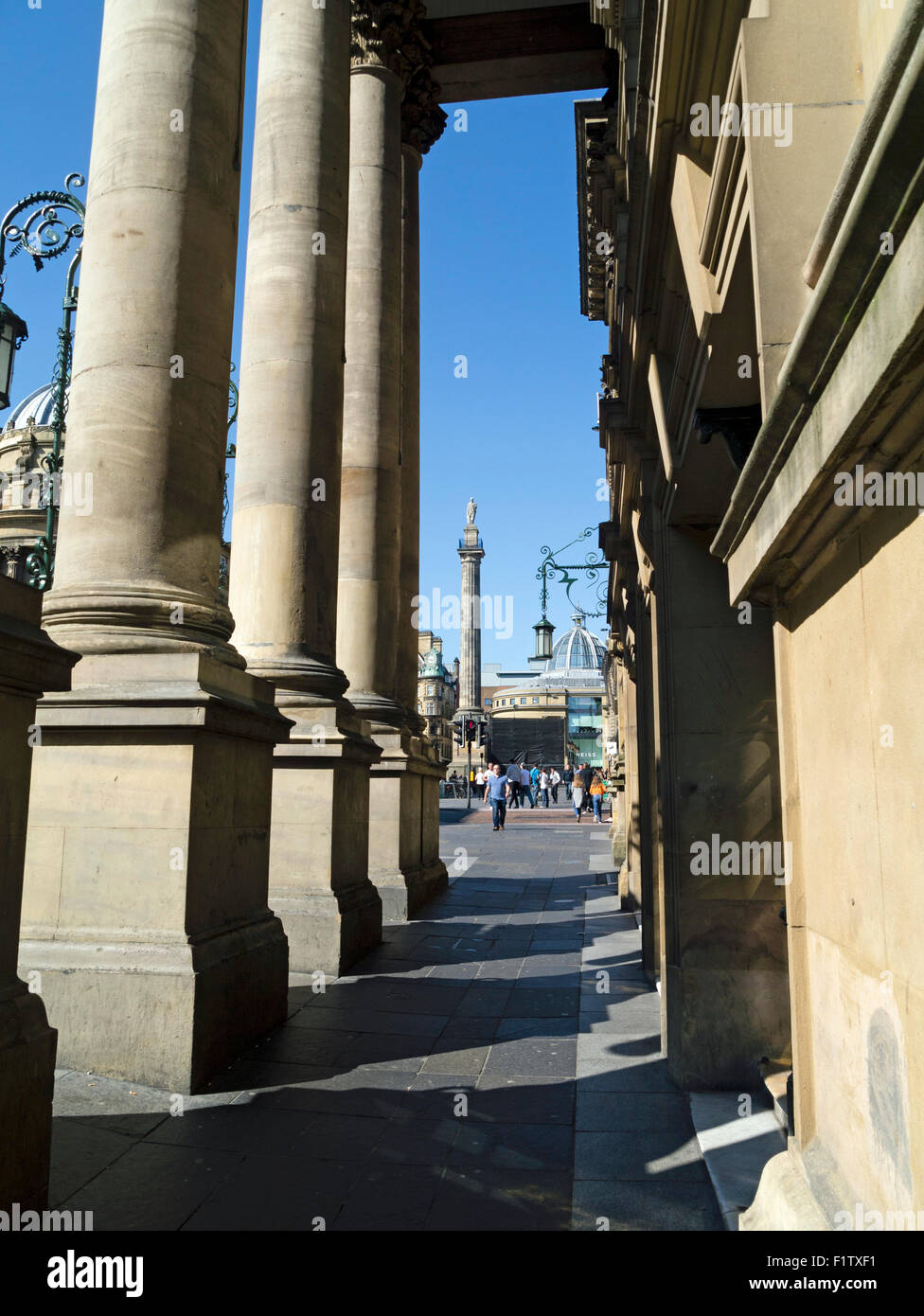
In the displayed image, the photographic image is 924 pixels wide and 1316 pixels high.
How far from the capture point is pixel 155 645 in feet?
20.3

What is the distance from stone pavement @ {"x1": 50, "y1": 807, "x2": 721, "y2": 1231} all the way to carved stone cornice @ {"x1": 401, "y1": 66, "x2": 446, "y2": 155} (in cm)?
1353

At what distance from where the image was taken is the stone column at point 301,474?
29.7 feet

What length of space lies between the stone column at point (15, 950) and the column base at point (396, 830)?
321 inches

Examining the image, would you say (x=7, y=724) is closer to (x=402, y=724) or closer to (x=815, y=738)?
(x=815, y=738)

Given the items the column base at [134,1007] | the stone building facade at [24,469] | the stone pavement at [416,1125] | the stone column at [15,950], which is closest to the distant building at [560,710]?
the stone building facade at [24,469]

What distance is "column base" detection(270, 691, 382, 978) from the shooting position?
29.1 ft

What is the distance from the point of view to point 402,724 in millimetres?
14000

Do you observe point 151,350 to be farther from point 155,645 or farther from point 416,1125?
point 416,1125

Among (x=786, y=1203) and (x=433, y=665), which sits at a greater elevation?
(x=433, y=665)

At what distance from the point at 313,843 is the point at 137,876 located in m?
3.28

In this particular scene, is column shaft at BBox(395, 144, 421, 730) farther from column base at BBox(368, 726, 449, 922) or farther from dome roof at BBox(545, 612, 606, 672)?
dome roof at BBox(545, 612, 606, 672)

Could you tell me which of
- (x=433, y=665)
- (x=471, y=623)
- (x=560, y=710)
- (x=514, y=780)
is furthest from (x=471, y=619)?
(x=514, y=780)

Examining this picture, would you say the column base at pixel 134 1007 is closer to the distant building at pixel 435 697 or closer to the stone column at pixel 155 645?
the stone column at pixel 155 645

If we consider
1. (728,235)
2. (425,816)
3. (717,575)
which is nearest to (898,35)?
(728,235)
